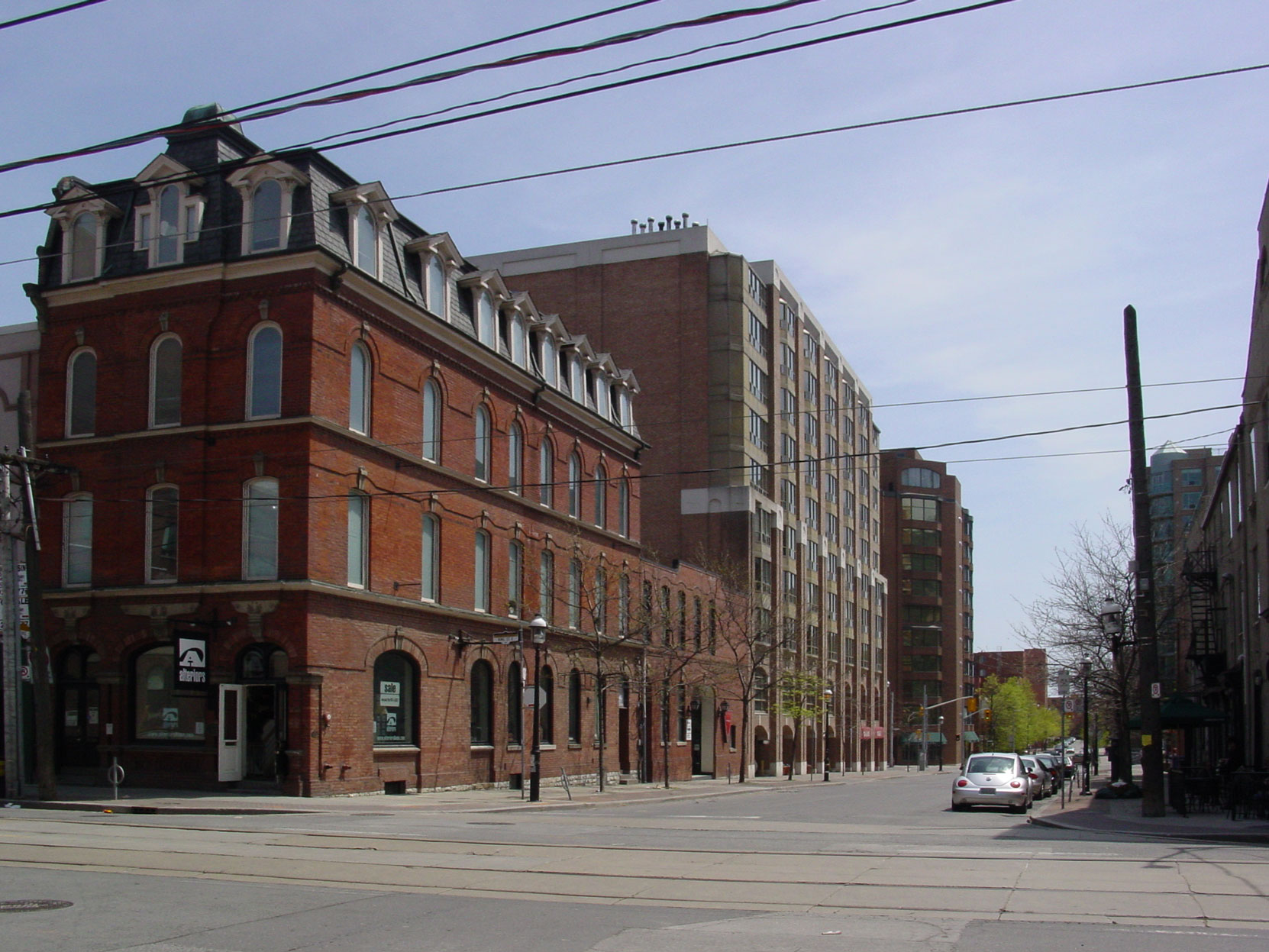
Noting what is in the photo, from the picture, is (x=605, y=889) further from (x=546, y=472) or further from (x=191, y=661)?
(x=546, y=472)

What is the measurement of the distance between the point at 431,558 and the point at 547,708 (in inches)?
365

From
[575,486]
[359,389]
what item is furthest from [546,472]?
[359,389]

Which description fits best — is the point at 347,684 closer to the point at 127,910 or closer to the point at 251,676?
the point at 251,676

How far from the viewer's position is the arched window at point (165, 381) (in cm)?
3344

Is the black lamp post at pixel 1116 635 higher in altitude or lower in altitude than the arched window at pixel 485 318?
lower

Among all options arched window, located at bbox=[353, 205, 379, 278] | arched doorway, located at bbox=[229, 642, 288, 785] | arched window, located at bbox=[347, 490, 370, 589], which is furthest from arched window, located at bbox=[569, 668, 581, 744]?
arched window, located at bbox=[353, 205, 379, 278]

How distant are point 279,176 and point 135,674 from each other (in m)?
12.9

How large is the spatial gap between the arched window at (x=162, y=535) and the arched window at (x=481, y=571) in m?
9.55

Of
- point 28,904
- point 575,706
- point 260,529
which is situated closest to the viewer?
point 28,904

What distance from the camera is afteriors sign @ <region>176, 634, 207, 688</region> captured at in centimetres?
3027

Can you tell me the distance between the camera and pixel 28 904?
12281 mm

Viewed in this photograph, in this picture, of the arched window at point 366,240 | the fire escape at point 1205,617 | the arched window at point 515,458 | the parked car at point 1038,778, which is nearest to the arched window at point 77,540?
the arched window at point 366,240

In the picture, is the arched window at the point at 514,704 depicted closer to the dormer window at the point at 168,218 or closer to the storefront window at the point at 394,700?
the storefront window at the point at 394,700

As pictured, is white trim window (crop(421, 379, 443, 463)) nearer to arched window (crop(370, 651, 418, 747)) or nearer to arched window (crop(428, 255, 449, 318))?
arched window (crop(428, 255, 449, 318))
